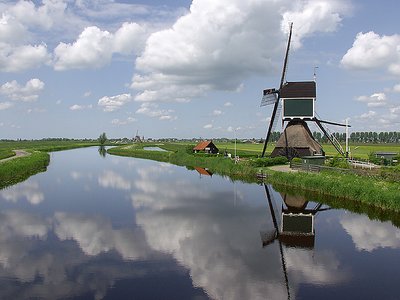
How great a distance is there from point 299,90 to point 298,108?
1.91 m

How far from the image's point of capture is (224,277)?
482 inches

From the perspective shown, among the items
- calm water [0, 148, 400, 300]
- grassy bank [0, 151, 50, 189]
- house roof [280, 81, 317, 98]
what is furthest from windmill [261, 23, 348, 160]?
grassy bank [0, 151, 50, 189]

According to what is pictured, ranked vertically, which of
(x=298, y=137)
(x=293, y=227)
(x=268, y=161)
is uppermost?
(x=298, y=137)

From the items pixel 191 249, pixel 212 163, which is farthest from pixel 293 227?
pixel 212 163

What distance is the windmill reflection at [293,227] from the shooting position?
16109mm

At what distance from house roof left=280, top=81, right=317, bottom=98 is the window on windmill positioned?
426 millimetres

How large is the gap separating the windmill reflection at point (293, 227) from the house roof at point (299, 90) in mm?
17951

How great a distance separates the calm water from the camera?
37.4 ft

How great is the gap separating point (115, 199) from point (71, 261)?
13049 mm

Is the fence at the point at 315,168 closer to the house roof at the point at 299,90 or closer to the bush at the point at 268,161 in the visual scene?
the bush at the point at 268,161

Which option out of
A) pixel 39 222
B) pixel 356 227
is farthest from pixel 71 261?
pixel 356 227

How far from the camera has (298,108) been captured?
41.8m

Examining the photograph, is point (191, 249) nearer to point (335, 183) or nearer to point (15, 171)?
point (335, 183)

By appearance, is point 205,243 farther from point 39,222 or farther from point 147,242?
point 39,222
